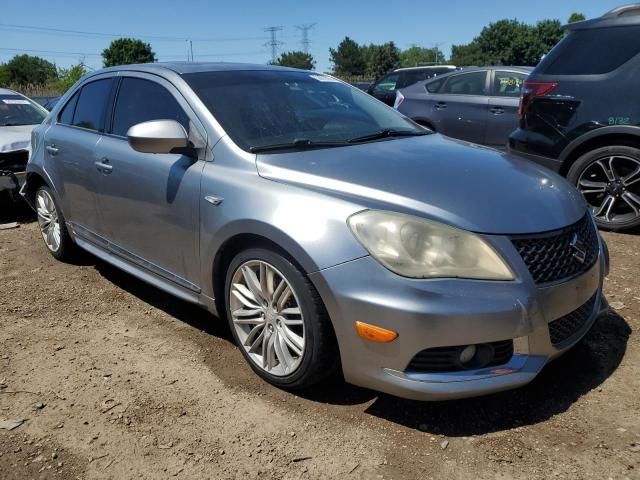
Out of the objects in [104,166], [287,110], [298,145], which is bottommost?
[104,166]

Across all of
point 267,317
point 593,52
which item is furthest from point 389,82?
point 267,317

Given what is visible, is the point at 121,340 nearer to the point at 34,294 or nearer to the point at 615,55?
the point at 34,294

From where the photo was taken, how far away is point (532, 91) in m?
5.17

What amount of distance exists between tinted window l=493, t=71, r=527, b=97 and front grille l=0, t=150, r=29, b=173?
614 cm

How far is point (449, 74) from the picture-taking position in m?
8.31

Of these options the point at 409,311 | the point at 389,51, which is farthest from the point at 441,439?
the point at 389,51

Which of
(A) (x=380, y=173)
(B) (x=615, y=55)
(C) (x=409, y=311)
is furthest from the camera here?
(B) (x=615, y=55)

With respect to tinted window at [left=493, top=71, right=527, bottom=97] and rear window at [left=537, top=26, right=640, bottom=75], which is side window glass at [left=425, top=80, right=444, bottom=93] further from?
rear window at [left=537, top=26, right=640, bottom=75]

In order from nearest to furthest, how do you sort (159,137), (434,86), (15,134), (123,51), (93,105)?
(159,137) < (93,105) < (15,134) < (434,86) < (123,51)

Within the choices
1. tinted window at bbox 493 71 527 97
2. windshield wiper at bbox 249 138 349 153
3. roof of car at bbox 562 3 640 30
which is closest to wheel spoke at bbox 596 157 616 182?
roof of car at bbox 562 3 640 30

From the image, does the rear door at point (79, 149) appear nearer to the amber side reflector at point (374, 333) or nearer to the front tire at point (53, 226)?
the front tire at point (53, 226)

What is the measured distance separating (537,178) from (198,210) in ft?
5.77

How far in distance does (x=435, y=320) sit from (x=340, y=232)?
0.53 meters

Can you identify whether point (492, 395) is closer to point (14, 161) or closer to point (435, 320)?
point (435, 320)
